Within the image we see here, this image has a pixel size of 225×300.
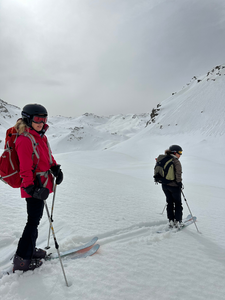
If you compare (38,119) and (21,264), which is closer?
(21,264)

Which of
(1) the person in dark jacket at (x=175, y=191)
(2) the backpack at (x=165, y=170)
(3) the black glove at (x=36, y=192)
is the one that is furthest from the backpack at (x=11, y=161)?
(1) the person in dark jacket at (x=175, y=191)

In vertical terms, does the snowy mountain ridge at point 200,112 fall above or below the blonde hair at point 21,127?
above

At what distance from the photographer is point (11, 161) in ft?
8.16

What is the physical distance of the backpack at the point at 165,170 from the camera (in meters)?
4.66

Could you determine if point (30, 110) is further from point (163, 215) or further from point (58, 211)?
point (163, 215)

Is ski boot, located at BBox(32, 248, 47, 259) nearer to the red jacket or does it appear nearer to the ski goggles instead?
the red jacket

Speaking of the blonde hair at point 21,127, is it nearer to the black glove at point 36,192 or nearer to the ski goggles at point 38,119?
the ski goggles at point 38,119

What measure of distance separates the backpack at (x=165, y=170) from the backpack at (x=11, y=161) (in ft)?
10.9

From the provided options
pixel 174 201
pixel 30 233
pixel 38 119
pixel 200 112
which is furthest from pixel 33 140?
pixel 200 112

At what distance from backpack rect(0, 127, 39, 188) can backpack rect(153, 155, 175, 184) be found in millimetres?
3324

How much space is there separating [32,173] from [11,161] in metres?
0.34

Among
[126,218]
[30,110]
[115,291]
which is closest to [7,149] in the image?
[30,110]

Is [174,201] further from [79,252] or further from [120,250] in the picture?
[79,252]

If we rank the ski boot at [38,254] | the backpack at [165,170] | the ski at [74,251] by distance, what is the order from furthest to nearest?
the backpack at [165,170], the ski at [74,251], the ski boot at [38,254]
